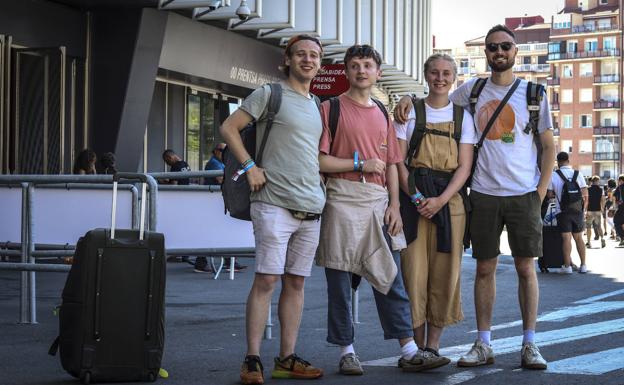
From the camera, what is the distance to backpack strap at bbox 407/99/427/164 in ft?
25.9

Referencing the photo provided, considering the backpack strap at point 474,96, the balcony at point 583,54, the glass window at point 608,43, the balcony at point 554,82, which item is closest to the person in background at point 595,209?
the backpack strap at point 474,96

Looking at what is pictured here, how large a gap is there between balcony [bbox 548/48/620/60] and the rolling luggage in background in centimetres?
12654

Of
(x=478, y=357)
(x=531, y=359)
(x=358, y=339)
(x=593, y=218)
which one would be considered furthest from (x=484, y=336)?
(x=593, y=218)

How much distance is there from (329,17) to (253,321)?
2313 centimetres

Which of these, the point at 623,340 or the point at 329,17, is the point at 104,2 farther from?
the point at 623,340

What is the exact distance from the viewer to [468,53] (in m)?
181

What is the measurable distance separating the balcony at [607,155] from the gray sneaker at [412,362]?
13449cm

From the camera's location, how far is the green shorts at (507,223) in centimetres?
798

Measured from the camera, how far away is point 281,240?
7316 mm

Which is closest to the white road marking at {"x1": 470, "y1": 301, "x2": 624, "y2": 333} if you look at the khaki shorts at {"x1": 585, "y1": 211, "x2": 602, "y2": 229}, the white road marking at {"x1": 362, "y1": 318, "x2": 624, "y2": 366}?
the white road marking at {"x1": 362, "y1": 318, "x2": 624, "y2": 366}

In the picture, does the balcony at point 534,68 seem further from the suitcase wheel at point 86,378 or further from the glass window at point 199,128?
the suitcase wheel at point 86,378

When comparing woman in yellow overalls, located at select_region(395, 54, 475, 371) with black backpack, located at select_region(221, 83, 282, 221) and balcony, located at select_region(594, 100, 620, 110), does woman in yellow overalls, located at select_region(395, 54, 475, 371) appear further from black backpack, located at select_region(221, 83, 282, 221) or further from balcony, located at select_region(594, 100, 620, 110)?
balcony, located at select_region(594, 100, 620, 110)

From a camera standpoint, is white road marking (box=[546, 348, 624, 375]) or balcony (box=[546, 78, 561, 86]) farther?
balcony (box=[546, 78, 561, 86])

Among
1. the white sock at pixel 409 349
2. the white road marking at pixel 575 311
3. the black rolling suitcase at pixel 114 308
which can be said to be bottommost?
the white road marking at pixel 575 311
